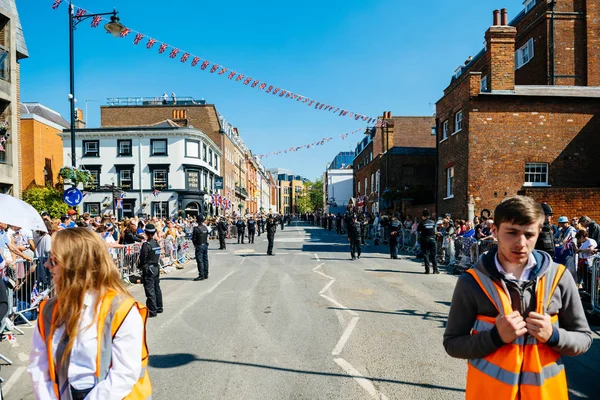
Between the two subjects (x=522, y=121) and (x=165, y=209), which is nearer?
(x=522, y=121)

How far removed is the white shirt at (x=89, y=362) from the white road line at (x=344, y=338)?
3920 mm

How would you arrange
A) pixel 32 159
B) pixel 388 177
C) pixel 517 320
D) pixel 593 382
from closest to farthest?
1. pixel 517 320
2. pixel 593 382
3. pixel 388 177
4. pixel 32 159

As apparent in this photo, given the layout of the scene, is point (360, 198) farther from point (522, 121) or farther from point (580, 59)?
point (522, 121)

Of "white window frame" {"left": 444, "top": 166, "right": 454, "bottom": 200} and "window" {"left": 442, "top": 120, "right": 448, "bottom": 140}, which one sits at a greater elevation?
"window" {"left": 442, "top": 120, "right": 448, "bottom": 140}

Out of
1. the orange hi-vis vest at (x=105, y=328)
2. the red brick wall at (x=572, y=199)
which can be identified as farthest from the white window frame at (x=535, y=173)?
the orange hi-vis vest at (x=105, y=328)

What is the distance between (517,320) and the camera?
2098mm

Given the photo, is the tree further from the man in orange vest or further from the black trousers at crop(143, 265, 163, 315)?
the man in orange vest

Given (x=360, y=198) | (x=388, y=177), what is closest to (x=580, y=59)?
(x=388, y=177)

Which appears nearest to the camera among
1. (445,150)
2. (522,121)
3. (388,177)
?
(522,121)

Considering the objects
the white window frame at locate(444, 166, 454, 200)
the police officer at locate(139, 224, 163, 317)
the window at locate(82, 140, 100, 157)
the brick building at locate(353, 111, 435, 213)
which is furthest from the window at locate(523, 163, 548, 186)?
the window at locate(82, 140, 100, 157)

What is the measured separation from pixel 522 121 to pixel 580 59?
12.6 meters

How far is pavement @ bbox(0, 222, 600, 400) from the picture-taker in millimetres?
4680

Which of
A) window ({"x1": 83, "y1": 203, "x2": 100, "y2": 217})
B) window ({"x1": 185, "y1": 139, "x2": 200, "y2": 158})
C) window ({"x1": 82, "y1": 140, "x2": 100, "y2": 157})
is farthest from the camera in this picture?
window ({"x1": 185, "y1": 139, "x2": 200, "y2": 158})

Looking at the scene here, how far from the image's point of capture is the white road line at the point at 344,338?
583 cm
